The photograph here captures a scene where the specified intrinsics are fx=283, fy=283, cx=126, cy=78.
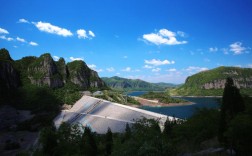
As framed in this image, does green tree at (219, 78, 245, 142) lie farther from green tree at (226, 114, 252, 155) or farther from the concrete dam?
the concrete dam

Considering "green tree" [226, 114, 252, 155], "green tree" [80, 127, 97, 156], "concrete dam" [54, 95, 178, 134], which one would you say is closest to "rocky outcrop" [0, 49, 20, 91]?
"concrete dam" [54, 95, 178, 134]

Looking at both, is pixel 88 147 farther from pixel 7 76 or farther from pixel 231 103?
pixel 7 76

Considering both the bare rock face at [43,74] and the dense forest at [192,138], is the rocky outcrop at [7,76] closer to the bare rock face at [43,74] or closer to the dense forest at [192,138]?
the bare rock face at [43,74]

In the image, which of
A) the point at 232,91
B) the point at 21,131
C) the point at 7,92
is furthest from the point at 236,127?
the point at 7,92

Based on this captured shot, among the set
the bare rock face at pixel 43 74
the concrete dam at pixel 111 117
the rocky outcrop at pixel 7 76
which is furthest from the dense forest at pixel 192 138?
the bare rock face at pixel 43 74

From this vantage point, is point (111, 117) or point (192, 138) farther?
point (111, 117)

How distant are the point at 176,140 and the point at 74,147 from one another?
1568 centimetres

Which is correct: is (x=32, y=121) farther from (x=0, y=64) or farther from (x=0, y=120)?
(x=0, y=64)

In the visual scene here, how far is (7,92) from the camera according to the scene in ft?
509

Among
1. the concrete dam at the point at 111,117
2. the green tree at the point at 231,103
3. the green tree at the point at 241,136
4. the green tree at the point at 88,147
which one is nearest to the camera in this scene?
the green tree at the point at 241,136

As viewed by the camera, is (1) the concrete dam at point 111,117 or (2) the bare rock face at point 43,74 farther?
(2) the bare rock face at point 43,74

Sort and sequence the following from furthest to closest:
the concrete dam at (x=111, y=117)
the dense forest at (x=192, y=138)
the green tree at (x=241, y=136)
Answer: the concrete dam at (x=111, y=117) → the dense forest at (x=192, y=138) → the green tree at (x=241, y=136)

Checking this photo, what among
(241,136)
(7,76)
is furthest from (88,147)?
(7,76)

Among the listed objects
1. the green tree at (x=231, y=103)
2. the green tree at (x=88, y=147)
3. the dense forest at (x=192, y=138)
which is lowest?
the green tree at (x=88, y=147)
